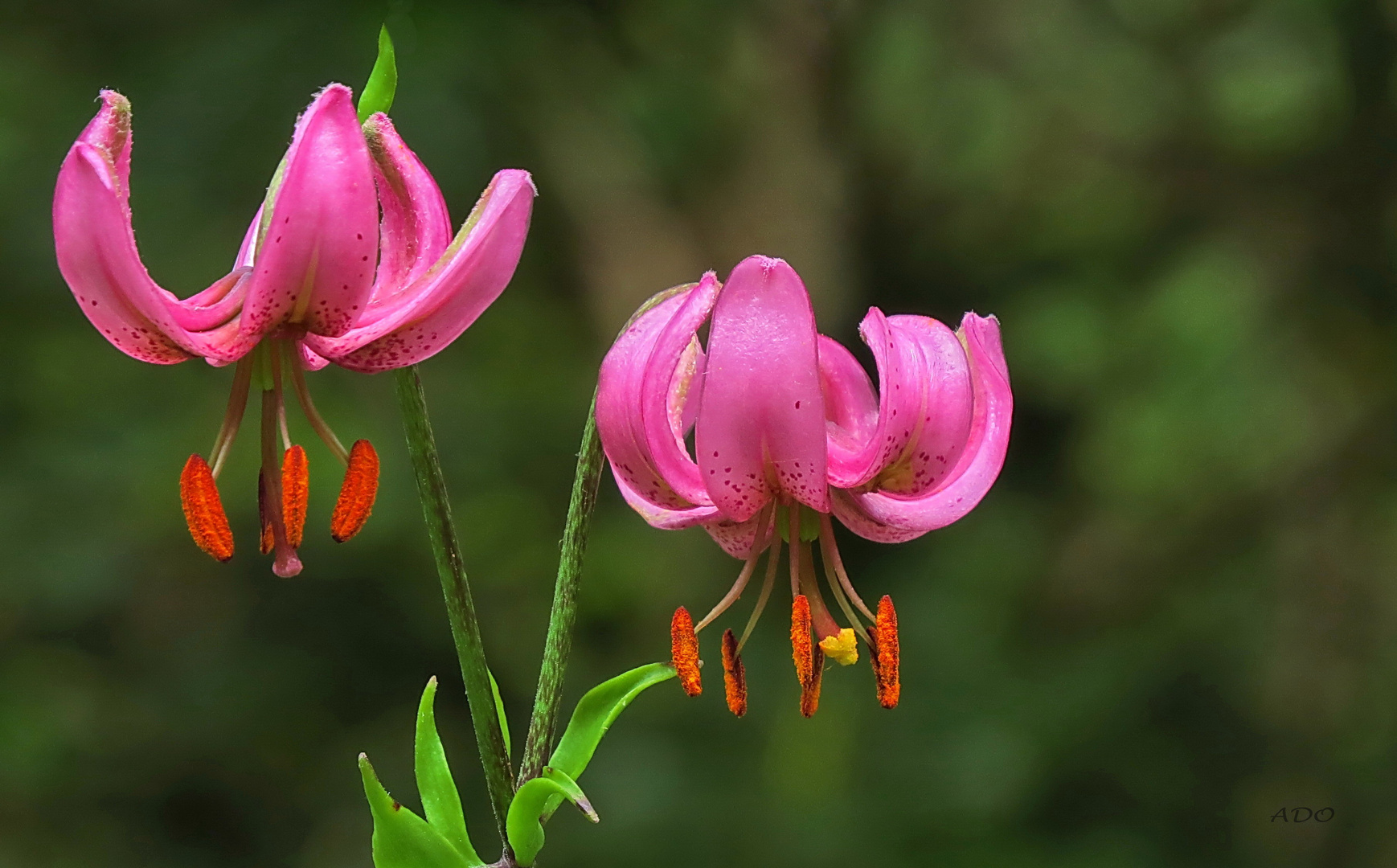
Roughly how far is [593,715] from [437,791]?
0.15 m

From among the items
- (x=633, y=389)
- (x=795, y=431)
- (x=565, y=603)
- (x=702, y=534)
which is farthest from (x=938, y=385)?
(x=702, y=534)

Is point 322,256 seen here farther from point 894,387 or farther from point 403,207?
point 894,387

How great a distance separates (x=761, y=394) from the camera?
97cm

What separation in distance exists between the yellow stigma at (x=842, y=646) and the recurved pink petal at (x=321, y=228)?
46 cm

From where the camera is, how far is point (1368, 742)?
3.39 meters

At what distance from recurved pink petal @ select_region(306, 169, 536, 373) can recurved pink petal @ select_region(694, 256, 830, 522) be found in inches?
6.6

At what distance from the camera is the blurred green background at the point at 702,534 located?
3201 millimetres

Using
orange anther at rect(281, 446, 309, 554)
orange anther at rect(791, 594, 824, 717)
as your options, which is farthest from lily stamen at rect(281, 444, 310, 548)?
orange anther at rect(791, 594, 824, 717)

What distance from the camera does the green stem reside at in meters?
1.07

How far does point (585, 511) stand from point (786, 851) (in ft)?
7.10

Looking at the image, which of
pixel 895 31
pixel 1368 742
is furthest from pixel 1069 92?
pixel 1368 742

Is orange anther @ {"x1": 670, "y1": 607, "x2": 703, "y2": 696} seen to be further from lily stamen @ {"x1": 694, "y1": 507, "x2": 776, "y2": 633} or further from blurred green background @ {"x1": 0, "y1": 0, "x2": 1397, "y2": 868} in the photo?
blurred green background @ {"x1": 0, "y1": 0, "x2": 1397, "y2": 868}

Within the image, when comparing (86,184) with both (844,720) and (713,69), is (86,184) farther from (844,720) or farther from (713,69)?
(713,69)

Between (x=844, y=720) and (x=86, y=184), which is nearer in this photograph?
(x=86, y=184)
